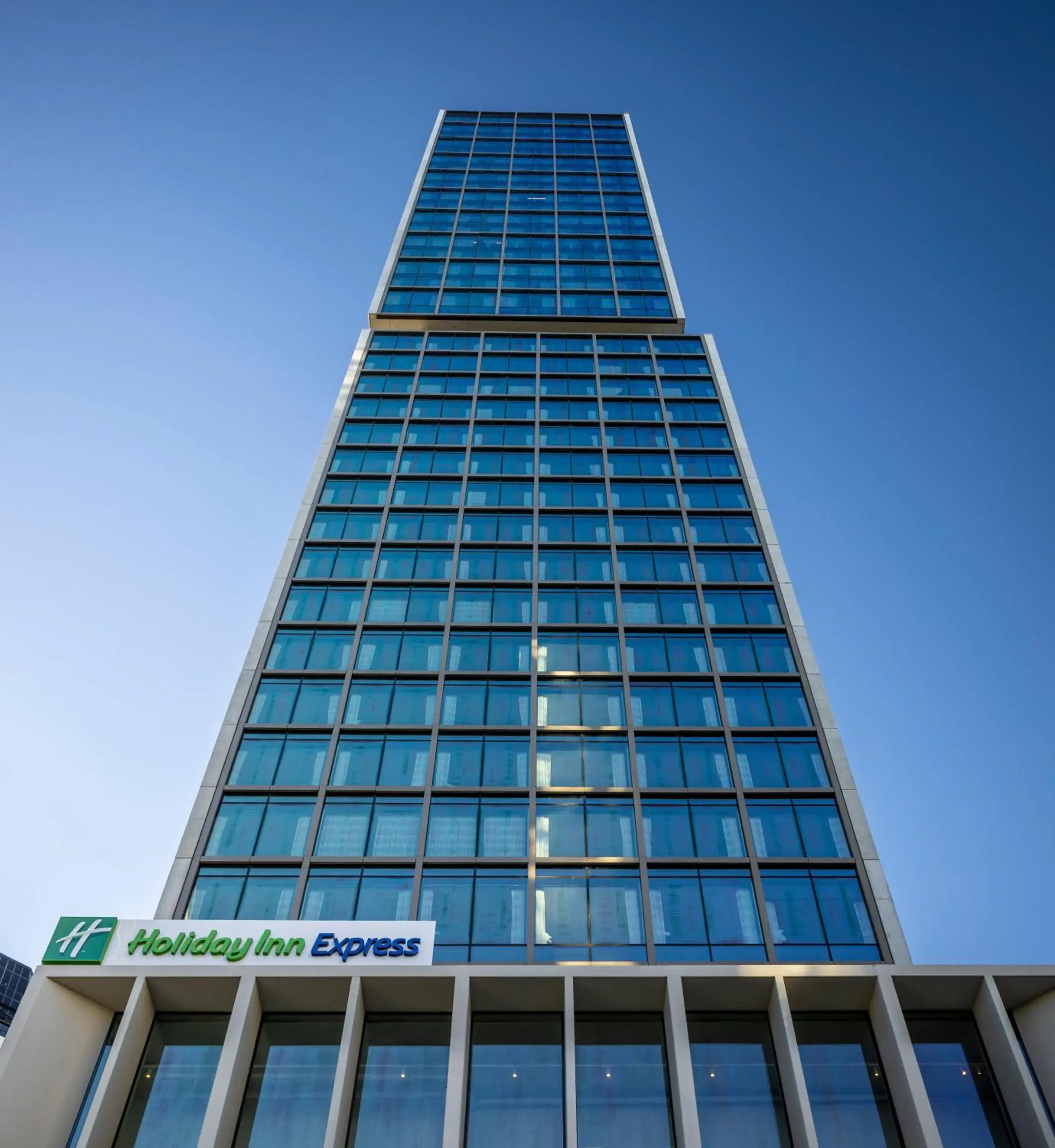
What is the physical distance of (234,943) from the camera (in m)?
27.1

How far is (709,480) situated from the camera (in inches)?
1978

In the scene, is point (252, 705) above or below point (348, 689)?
below

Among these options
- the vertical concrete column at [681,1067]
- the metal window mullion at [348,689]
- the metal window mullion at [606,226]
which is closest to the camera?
the vertical concrete column at [681,1067]

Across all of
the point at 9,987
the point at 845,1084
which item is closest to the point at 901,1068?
the point at 845,1084

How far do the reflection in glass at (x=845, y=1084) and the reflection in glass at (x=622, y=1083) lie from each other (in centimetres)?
404

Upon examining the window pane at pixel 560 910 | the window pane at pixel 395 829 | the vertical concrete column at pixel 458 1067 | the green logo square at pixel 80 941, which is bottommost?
the vertical concrete column at pixel 458 1067

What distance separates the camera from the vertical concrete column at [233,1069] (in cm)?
2373

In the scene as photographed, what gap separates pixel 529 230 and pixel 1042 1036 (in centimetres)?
6286

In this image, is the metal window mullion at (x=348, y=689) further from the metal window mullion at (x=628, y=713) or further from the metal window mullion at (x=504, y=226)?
the metal window mullion at (x=504, y=226)

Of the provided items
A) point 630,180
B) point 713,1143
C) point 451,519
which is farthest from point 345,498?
point 630,180

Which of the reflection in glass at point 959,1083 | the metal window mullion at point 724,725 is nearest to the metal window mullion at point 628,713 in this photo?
the metal window mullion at point 724,725

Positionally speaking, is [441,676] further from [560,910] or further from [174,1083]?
[174,1083]

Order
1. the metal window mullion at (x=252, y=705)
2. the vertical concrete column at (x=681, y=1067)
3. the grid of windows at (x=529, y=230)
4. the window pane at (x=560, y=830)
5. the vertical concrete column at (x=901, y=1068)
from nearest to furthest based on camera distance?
the vertical concrete column at (x=681, y=1067) < the vertical concrete column at (x=901, y=1068) < the metal window mullion at (x=252, y=705) < the window pane at (x=560, y=830) < the grid of windows at (x=529, y=230)

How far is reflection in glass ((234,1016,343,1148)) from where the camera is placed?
84.4 ft
